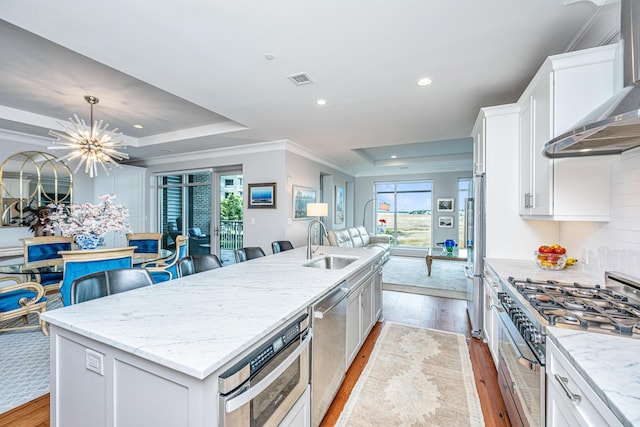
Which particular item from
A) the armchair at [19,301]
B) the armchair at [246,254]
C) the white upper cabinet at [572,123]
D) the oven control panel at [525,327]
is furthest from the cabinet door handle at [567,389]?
the armchair at [19,301]

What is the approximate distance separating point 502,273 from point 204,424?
2.22m

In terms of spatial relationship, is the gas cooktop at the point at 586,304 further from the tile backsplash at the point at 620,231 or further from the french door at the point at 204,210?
the french door at the point at 204,210

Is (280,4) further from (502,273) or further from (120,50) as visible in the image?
(502,273)

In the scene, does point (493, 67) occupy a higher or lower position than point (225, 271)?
higher

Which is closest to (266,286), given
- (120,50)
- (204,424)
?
(204,424)

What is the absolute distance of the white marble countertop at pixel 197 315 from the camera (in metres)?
0.93

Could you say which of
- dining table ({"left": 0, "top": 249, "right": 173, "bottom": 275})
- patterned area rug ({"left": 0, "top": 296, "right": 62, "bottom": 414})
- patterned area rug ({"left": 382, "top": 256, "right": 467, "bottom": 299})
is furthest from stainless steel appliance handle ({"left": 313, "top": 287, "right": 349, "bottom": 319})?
patterned area rug ({"left": 382, "top": 256, "right": 467, "bottom": 299})

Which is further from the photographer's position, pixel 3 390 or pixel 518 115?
pixel 518 115

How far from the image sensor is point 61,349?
4.04 feet

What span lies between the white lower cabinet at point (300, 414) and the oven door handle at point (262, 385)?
26 cm

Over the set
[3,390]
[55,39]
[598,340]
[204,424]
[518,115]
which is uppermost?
[55,39]

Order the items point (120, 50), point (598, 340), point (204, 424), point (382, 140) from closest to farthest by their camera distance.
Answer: point (204, 424) < point (598, 340) < point (120, 50) < point (382, 140)

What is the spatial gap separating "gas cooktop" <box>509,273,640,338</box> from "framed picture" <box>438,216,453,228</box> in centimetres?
645

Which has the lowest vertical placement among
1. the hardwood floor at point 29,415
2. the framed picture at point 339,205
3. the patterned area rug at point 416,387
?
the patterned area rug at point 416,387
